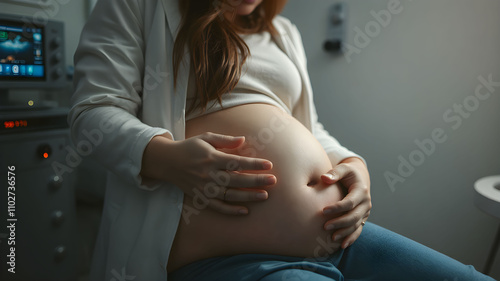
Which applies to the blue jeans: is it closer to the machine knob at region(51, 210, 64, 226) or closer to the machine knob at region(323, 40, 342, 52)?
the machine knob at region(51, 210, 64, 226)

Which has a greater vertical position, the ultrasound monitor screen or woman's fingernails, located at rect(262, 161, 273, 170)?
the ultrasound monitor screen

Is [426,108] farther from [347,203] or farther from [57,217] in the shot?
[57,217]

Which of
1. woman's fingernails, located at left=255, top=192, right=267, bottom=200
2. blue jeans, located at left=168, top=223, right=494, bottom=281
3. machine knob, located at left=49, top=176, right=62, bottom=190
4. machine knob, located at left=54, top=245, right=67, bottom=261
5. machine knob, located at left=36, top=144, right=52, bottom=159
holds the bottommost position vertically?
machine knob, located at left=54, top=245, right=67, bottom=261

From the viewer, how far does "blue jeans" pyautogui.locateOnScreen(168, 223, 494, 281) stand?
0.58 m

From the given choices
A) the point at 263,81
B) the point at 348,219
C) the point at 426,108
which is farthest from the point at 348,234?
the point at 426,108

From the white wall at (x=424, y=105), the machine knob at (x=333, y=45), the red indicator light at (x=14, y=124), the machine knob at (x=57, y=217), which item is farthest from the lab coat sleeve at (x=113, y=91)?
the machine knob at (x=333, y=45)

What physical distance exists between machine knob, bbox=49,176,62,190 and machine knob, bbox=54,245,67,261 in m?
0.19

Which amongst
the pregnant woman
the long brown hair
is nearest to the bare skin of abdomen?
the pregnant woman

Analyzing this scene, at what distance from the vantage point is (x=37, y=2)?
1111mm

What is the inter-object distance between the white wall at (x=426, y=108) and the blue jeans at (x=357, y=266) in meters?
0.63

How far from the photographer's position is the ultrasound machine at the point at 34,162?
0.90 m

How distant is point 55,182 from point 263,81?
70cm

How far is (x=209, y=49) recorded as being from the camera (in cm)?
74

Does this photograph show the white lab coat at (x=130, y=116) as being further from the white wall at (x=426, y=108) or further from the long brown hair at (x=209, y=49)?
the white wall at (x=426, y=108)
